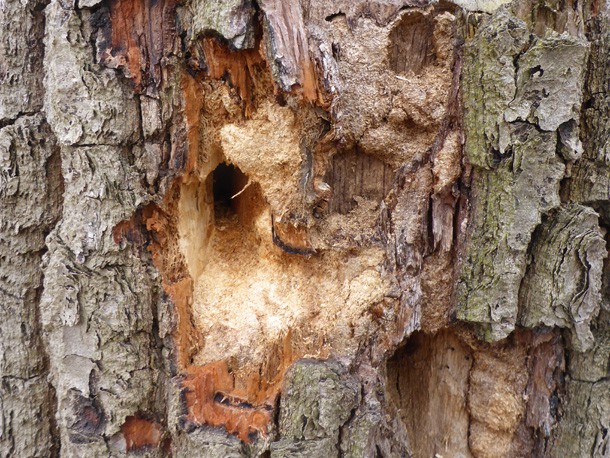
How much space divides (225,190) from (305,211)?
1.38 ft

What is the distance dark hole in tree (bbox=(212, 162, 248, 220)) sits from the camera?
161 centimetres

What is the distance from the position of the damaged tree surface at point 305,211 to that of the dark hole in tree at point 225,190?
0.59 feet

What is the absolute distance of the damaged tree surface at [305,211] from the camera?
123cm

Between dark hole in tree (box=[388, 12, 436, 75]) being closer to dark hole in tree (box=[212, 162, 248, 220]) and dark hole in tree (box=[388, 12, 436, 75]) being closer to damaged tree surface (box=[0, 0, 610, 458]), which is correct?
damaged tree surface (box=[0, 0, 610, 458])

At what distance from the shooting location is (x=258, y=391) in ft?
4.33

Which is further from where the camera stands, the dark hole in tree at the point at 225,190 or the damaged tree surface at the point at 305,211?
the dark hole in tree at the point at 225,190

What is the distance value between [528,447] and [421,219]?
0.76m

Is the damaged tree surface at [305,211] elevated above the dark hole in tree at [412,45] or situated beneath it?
situated beneath

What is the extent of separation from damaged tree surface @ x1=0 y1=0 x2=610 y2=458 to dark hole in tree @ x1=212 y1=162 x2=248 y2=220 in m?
0.18

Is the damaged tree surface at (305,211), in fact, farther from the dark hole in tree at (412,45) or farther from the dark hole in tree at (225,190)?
the dark hole in tree at (225,190)

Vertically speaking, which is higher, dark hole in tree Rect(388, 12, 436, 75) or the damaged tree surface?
dark hole in tree Rect(388, 12, 436, 75)

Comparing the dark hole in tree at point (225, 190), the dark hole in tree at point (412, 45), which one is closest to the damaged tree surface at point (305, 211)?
the dark hole in tree at point (412, 45)

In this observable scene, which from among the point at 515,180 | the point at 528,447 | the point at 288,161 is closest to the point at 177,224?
the point at 288,161

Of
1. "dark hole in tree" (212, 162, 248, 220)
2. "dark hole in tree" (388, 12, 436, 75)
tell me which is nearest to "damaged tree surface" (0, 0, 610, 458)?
"dark hole in tree" (388, 12, 436, 75)
